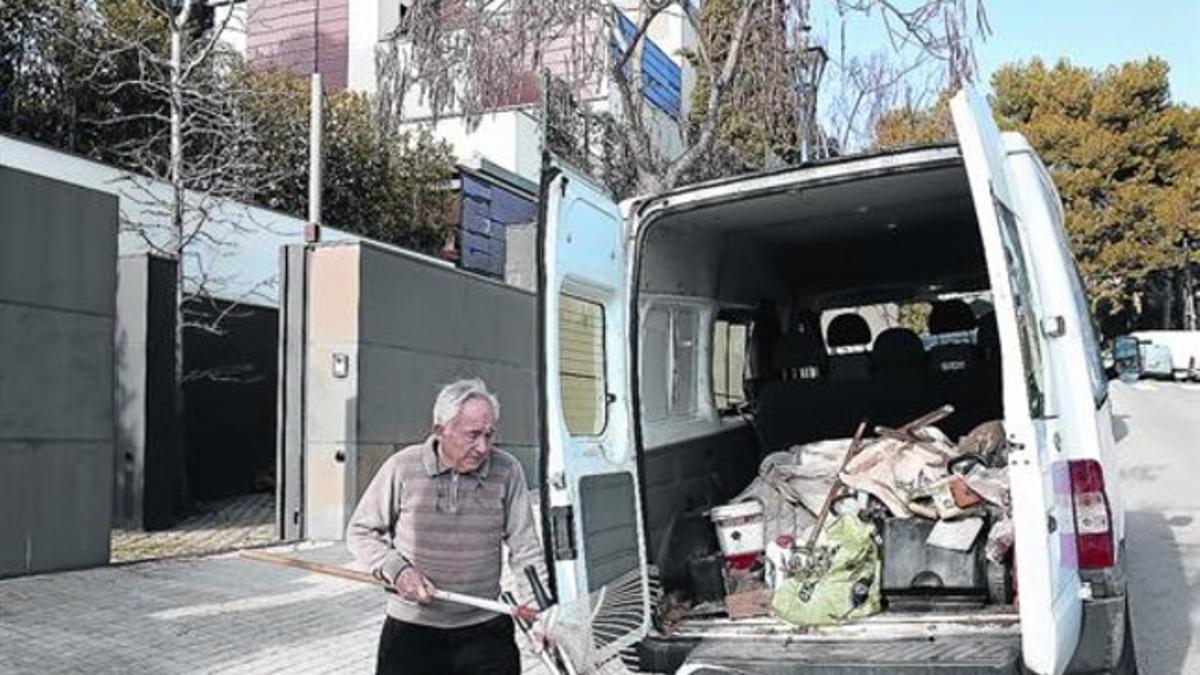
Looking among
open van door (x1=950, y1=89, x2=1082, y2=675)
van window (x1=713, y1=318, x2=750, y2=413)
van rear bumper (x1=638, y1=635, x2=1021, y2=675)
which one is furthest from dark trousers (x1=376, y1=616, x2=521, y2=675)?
van window (x1=713, y1=318, x2=750, y2=413)

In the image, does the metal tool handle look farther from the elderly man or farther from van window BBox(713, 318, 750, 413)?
van window BBox(713, 318, 750, 413)

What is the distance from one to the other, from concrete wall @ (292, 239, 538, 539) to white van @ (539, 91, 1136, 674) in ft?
13.9

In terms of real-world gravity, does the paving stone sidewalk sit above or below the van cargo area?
below

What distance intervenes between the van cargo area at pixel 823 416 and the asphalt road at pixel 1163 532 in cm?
157

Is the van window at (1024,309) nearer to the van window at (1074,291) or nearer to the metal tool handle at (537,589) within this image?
the van window at (1074,291)

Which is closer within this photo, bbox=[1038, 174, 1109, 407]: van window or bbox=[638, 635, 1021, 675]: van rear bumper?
bbox=[638, 635, 1021, 675]: van rear bumper

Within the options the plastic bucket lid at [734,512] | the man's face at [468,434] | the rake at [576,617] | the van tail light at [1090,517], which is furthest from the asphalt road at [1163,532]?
the man's face at [468,434]

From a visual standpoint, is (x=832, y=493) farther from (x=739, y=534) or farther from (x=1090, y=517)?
(x=1090, y=517)

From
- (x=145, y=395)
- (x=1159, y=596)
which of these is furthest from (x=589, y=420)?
(x=145, y=395)

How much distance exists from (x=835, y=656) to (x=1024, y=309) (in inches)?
54.8

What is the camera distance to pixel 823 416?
6.97 m

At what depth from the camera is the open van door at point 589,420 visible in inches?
167

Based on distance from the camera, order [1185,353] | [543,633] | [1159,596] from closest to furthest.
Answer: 1. [543,633]
2. [1159,596]
3. [1185,353]

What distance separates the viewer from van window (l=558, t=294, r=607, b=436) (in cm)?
446
